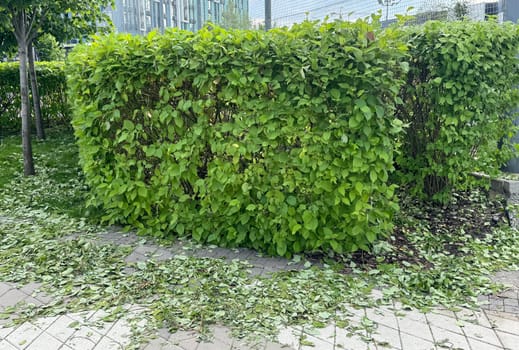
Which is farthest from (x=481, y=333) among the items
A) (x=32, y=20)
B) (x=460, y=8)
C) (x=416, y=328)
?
Answer: (x=460, y=8)

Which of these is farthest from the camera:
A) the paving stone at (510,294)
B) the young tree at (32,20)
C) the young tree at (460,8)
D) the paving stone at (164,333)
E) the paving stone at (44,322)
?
the young tree at (460,8)

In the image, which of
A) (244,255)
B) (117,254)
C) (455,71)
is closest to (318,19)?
(455,71)

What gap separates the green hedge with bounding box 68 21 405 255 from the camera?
3.20m

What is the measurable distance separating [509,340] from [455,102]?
8.12 feet

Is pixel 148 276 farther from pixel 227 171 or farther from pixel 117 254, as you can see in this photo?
pixel 227 171

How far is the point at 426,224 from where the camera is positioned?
14.6 ft

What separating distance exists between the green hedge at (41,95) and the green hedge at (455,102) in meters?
6.90

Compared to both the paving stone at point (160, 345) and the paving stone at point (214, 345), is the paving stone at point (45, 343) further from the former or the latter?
the paving stone at point (214, 345)

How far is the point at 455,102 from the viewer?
4.21m

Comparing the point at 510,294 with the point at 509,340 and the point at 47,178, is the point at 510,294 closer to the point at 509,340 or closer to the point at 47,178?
the point at 509,340

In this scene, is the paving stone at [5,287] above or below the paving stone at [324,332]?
above

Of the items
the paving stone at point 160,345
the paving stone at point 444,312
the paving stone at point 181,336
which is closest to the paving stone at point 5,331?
the paving stone at point 160,345

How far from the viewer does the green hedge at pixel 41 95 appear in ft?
28.1

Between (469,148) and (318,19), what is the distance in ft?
7.48
